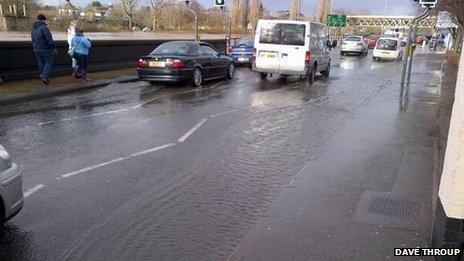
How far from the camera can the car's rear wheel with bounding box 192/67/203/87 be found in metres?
15.6

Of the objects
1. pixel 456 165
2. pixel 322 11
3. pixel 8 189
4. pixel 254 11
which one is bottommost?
pixel 8 189

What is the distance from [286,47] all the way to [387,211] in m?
12.4

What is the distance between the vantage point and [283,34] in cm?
A: 1702

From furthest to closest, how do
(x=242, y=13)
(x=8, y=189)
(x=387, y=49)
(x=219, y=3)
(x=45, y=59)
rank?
(x=242, y=13) < (x=387, y=49) < (x=219, y=3) < (x=45, y=59) < (x=8, y=189)

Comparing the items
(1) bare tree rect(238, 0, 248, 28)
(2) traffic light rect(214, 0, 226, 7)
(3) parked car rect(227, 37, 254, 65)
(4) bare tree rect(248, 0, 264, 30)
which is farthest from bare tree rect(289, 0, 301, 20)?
(2) traffic light rect(214, 0, 226, 7)

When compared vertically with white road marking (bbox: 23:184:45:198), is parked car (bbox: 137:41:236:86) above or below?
above

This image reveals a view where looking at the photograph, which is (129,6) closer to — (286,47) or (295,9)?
(295,9)

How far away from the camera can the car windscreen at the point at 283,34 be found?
55.2 feet

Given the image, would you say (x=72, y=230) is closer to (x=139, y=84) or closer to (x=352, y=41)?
(x=139, y=84)

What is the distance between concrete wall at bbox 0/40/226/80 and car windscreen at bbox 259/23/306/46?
21.5 ft

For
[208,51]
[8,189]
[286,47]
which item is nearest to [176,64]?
[208,51]

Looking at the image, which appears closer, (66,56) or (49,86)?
(49,86)

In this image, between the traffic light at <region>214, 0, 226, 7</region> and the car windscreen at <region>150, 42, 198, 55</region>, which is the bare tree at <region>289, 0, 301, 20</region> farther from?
the car windscreen at <region>150, 42, 198, 55</region>

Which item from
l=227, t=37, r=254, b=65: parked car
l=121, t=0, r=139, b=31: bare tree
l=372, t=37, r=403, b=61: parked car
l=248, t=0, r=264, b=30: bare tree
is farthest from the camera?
l=121, t=0, r=139, b=31: bare tree
